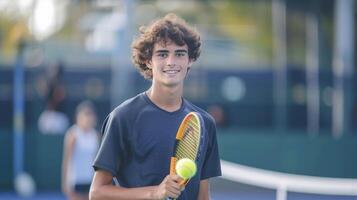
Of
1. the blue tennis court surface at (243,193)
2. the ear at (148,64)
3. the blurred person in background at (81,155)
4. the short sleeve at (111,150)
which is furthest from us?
the blurred person in background at (81,155)

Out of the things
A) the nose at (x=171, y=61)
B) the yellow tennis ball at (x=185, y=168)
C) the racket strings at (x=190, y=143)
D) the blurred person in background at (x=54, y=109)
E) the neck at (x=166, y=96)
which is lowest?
the blurred person in background at (x=54, y=109)

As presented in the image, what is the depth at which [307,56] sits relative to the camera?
90.5 ft

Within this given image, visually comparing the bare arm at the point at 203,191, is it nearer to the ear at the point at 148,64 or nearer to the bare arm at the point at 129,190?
the bare arm at the point at 129,190

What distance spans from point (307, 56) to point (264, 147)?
448 inches

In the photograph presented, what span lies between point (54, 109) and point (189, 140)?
13745 millimetres

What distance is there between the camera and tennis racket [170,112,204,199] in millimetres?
4746

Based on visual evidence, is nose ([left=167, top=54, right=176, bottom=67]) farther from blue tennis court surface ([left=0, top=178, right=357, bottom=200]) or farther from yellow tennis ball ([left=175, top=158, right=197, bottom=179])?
blue tennis court surface ([left=0, top=178, right=357, bottom=200])

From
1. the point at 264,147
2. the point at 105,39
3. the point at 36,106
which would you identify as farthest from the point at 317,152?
the point at 105,39

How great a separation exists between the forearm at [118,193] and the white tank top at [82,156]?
623 centimetres

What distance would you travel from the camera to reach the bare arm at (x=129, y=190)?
456cm

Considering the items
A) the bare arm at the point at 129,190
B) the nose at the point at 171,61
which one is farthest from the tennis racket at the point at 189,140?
the nose at the point at 171,61

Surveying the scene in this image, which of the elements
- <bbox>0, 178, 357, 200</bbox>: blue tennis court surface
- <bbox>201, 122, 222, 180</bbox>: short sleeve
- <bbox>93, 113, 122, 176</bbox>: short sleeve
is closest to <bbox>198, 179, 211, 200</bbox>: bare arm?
<bbox>201, 122, 222, 180</bbox>: short sleeve

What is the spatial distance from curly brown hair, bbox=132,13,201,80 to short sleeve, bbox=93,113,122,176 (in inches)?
16.5

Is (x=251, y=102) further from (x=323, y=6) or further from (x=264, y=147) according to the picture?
(x=264, y=147)
